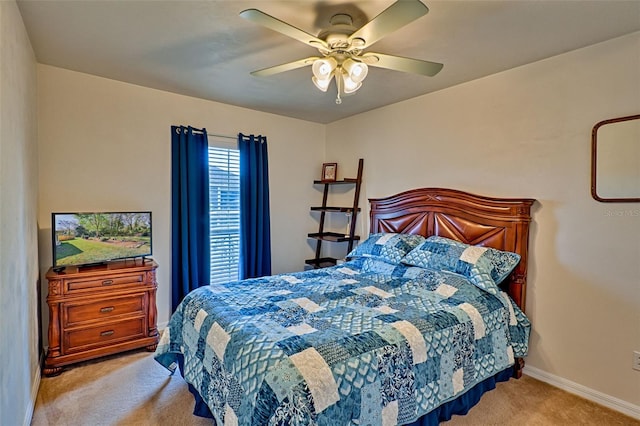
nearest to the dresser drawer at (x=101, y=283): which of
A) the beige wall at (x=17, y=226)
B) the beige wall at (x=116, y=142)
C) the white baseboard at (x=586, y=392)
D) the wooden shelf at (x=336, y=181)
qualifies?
the beige wall at (x=17, y=226)

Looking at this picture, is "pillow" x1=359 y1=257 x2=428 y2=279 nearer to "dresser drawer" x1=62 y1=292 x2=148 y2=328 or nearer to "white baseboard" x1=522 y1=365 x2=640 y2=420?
"white baseboard" x1=522 y1=365 x2=640 y2=420

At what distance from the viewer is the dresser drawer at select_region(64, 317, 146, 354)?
8.87ft

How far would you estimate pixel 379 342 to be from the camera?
1730 millimetres

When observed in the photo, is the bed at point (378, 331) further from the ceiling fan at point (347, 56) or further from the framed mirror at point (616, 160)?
the ceiling fan at point (347, 56)

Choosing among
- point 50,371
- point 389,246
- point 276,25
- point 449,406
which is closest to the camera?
point 276,25

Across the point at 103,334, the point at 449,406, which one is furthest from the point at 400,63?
the point at 103,334

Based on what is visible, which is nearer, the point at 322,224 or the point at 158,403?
the point at 158,403

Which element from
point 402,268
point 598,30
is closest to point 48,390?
→ point 402,268

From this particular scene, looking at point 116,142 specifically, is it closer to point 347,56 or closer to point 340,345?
point 347,56

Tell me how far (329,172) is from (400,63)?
2.61 meters

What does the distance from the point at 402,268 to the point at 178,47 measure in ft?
8.28

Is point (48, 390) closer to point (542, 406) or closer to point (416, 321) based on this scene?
point (416, 321)

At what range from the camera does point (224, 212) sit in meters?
3.98

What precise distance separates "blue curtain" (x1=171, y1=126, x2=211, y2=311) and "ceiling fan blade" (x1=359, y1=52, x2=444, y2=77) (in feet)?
7.56
